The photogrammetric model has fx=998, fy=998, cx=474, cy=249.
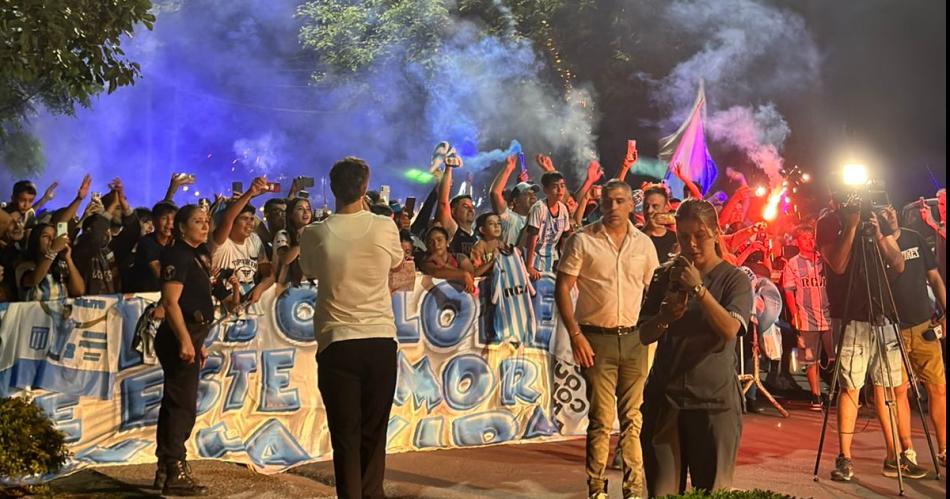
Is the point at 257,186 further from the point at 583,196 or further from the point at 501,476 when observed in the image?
the point at 583,196

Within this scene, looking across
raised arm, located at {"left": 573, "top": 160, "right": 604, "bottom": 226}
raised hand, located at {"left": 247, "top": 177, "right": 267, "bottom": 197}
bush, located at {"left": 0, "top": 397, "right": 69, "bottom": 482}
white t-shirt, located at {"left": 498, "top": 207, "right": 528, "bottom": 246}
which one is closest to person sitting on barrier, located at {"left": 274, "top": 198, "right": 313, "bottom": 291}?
raised hand, located at {"left": 247, "top": 177, "right": 267, "bottom": 197}

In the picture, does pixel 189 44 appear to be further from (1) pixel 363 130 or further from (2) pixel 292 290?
(2) pixel 292 290

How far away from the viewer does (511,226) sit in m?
11.1

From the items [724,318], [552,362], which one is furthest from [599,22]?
[724,318]

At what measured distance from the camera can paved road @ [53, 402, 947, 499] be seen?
23.5ft

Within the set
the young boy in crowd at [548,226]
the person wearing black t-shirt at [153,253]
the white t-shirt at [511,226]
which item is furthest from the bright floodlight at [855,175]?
the person wearing black t-shirt at [153,253]

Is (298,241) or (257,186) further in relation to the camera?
(298,241)

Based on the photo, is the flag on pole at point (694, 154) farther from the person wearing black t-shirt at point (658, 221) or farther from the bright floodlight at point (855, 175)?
the bright floodlight at point (855, 175)

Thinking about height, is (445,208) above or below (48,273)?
Answer: above

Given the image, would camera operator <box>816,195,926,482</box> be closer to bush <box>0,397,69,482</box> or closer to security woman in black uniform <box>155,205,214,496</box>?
security woman in black uniform <box>155,205,214,496</box>

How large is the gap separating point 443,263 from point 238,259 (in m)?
1.95

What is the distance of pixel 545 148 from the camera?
2891cm

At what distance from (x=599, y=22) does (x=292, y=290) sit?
886 inches

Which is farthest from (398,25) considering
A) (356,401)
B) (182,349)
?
(356,401)
